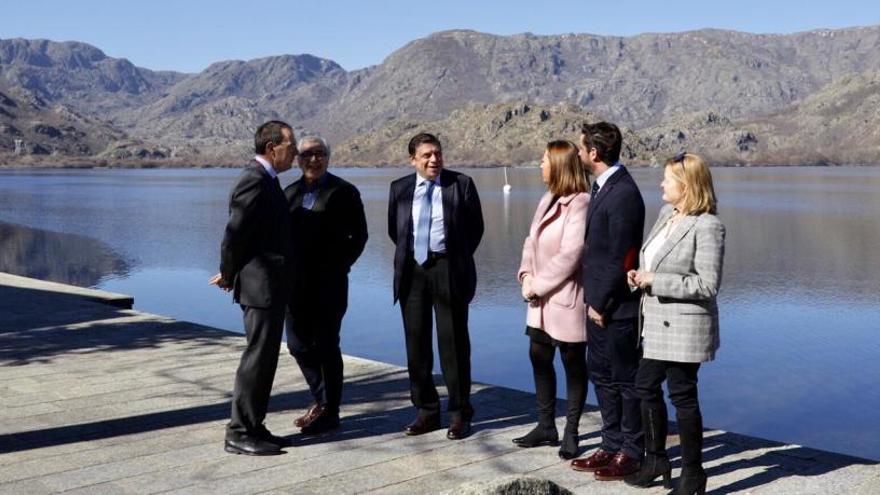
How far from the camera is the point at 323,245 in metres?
6.95

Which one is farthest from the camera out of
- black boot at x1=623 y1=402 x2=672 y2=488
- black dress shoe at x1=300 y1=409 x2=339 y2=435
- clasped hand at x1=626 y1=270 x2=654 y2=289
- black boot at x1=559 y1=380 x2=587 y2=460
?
black dress shoe at x1=300 y1=409 x2=339 y2=435

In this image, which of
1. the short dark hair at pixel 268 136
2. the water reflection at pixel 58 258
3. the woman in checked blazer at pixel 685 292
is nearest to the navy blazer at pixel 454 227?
the short dark hair at pixel 268 136

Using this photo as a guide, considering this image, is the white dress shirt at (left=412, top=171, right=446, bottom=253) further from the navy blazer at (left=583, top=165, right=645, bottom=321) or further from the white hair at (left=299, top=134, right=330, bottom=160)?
the navy blazer at (left=583, top=165, right=645, bottom=321)

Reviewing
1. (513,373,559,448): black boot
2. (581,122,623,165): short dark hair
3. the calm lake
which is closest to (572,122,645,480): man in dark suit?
(581,122,623,165): short dark hair

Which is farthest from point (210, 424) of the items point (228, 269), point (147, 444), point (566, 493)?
point (566, 493)

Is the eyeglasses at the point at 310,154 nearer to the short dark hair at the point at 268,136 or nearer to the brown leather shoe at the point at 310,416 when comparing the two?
the short dark hair at the point at 268,136

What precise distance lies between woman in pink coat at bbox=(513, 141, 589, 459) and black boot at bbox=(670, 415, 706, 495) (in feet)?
2.92

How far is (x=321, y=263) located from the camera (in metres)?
6.98

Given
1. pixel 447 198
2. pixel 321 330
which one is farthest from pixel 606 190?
pixel 321 330

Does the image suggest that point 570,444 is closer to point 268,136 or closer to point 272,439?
point 272,439

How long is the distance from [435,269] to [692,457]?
2.09 m

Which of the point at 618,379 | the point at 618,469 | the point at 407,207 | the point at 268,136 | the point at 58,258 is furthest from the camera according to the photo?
the point at 58,258

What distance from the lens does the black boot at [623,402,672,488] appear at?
18.7 ft

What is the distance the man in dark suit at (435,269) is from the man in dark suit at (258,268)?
850 millimetres
